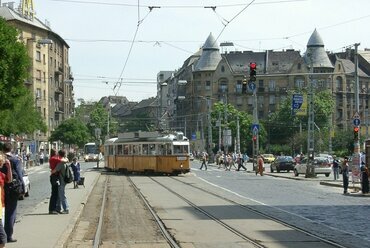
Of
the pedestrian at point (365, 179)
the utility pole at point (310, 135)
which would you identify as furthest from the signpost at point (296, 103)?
the pedestrian at point (365, 179)

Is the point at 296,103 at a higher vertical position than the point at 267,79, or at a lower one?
lower

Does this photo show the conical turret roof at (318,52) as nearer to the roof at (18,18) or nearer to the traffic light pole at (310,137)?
the roof at (18,18)

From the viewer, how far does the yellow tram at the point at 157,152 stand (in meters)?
47.6

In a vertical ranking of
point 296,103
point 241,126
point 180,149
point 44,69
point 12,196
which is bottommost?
point 12,196

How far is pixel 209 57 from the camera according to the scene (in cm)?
14312

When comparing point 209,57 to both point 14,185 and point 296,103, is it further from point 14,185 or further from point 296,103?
point 14,185

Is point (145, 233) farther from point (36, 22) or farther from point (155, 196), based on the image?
point (36, 22)

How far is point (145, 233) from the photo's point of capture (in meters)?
15.4

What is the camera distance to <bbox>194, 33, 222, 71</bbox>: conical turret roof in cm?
14150

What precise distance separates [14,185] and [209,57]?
132m

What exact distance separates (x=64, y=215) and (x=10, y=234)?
18.1 feet

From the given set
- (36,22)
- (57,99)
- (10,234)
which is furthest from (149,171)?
(57,99)

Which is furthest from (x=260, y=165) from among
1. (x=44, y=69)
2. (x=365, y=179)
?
(x=44, y=69)

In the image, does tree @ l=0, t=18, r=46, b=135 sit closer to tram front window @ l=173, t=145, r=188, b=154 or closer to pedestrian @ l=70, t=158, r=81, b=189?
pedestrian @ l=70, t=158, r=81, b=189
